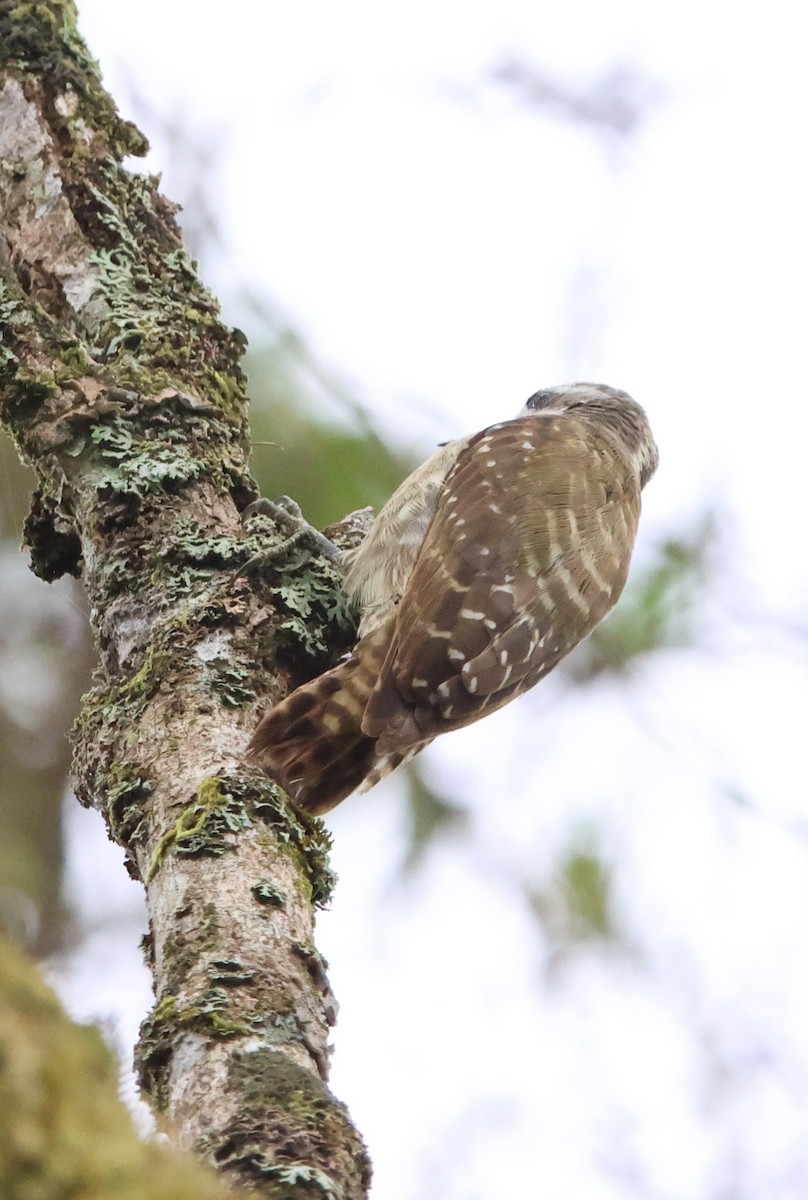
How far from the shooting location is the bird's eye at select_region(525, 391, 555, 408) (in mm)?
4258

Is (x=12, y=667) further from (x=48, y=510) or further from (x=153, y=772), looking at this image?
(x=153, y=772)

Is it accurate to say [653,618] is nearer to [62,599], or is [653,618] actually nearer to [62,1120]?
[62,599]

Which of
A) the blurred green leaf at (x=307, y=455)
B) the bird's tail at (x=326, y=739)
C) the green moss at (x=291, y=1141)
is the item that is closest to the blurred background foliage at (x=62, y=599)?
the blurred green leaf at (x=307, y=455)

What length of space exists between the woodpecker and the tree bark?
10 centimetres

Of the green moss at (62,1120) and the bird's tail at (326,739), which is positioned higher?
the bird's tail at (326,739)

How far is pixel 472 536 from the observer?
9.54 ft

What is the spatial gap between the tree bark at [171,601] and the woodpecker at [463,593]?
100 millimetres

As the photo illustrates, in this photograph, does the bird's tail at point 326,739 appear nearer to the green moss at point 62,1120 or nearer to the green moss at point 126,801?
the green moss at point 126,801

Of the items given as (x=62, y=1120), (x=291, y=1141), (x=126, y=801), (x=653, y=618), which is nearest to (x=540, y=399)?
(x=653, y=618)

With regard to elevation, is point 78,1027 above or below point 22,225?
below

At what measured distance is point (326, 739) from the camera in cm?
226

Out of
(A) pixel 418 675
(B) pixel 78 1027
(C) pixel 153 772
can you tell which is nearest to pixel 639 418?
(A) pixel 418 675

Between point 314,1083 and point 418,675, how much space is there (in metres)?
1.27

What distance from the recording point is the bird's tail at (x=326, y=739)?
2.02 meters
